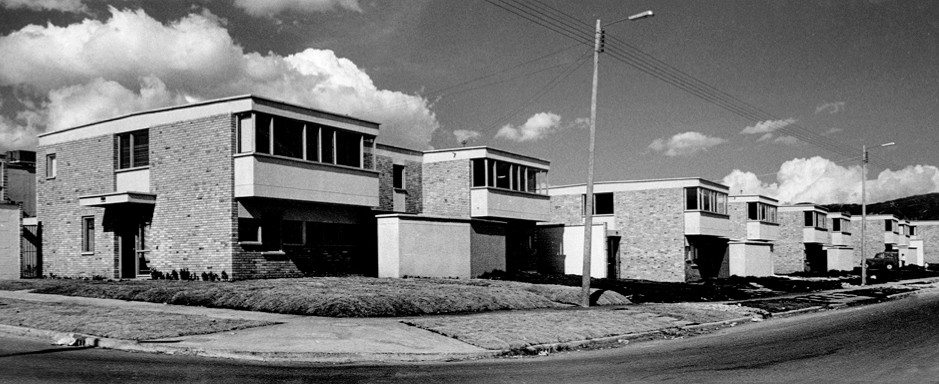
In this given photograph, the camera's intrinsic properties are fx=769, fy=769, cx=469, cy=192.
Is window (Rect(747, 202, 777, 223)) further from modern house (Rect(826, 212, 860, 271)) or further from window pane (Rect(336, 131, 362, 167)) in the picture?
window pane (Rect(336, 131, 362, 167))

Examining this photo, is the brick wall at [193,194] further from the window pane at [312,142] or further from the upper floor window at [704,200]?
the upper floor window at [704,200]

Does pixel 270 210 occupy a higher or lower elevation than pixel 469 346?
higher

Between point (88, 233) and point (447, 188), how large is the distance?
15.2 m

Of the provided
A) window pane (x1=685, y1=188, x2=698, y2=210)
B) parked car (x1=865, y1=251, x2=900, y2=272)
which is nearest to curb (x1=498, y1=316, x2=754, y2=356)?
window pane (x1=685, y1=188, x2=698, y2=210)

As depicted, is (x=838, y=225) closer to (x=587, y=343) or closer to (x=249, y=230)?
(x=249, y=230)

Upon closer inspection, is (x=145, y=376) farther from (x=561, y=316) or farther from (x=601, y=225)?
(x=601, y=225)

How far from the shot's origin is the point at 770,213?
192ft

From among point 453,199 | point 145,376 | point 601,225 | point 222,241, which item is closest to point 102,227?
point 222,241

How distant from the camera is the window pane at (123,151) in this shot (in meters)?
27.2

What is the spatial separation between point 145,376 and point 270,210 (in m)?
16.8

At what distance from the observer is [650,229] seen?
145 feet

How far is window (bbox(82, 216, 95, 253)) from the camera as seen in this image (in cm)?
2789

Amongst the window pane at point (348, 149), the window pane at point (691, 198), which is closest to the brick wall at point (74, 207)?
the window pane at point (348, 149)

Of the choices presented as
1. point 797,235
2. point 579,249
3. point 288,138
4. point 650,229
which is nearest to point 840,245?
point 797,235
